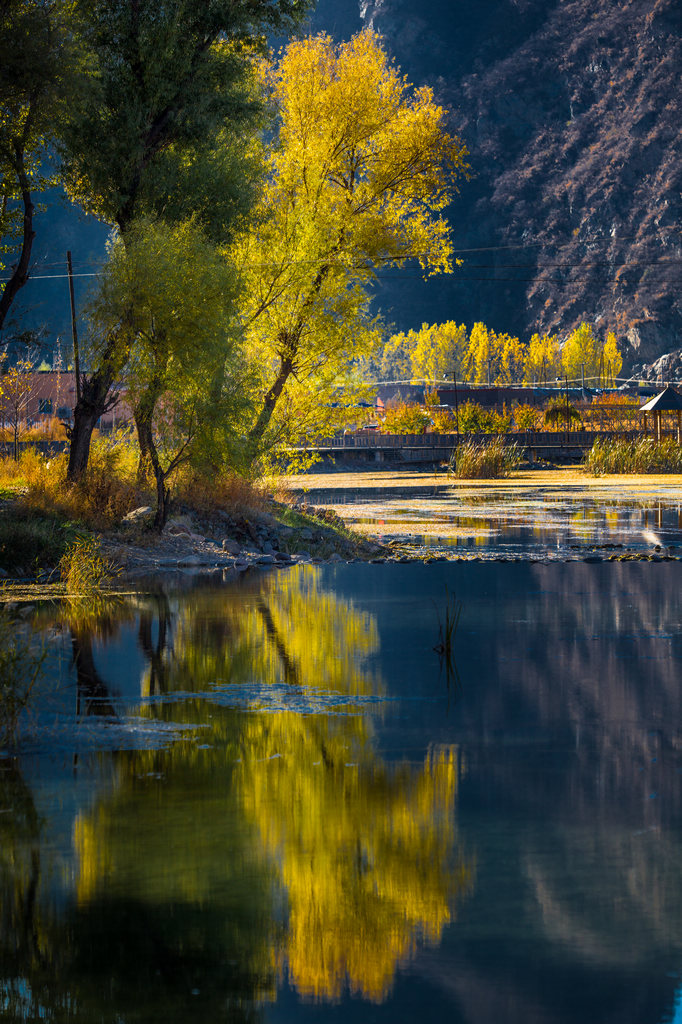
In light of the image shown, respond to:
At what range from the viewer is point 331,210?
37.0 m

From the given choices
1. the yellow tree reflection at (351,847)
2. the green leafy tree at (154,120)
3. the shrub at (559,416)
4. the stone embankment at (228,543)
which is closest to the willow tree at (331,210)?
the stone embankment at (228,543)

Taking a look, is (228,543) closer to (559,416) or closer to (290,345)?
(290,345)

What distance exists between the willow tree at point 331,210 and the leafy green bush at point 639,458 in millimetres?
24190

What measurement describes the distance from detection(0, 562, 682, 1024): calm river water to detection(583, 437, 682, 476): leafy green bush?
158 feet

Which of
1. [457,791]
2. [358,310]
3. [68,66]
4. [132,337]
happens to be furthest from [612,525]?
[457,791]

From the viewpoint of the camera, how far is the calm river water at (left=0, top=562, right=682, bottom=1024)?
618 cm

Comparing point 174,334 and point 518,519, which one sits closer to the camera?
point 174,334

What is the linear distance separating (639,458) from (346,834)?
56.9m

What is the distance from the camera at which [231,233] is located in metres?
28.5

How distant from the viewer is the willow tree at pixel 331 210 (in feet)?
111

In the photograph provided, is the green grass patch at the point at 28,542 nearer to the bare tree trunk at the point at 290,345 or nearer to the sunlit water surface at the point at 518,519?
the sunlit water surface at the point at 518,519

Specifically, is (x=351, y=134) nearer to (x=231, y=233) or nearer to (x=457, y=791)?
(x=231, y=233)

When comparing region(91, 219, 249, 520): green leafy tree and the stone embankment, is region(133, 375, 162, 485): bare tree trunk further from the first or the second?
the stone embankment

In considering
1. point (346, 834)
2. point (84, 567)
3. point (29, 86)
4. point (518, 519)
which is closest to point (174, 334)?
point (29, 86)
